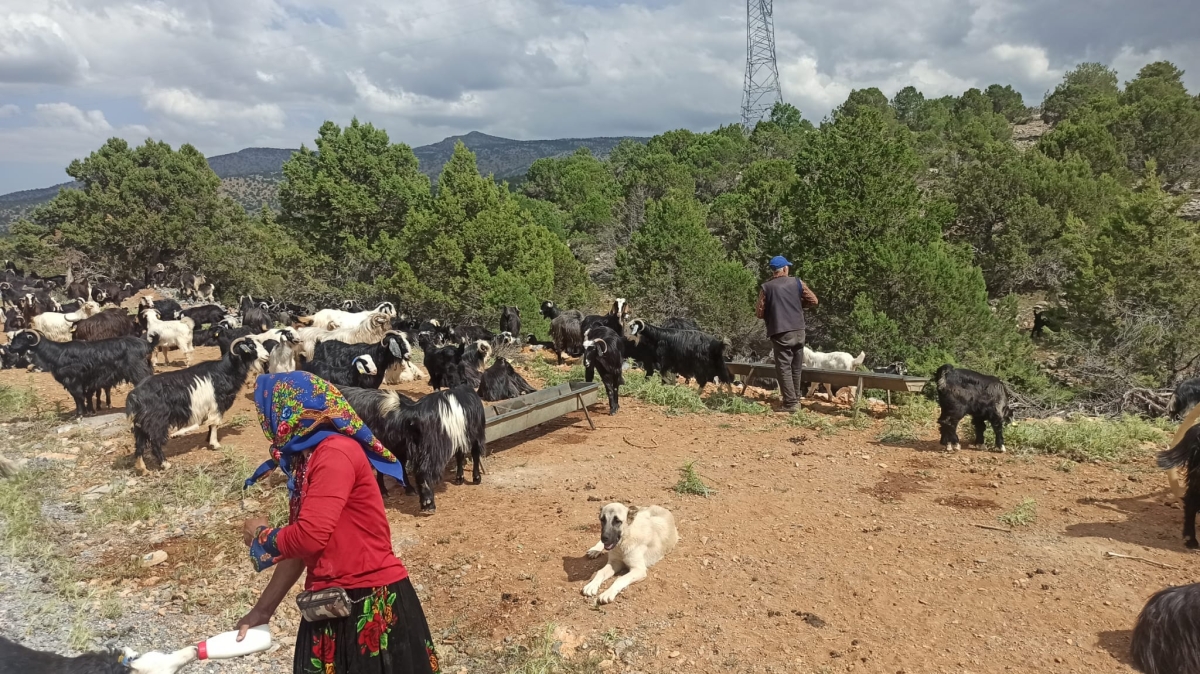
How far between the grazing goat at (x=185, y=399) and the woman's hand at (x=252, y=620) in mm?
6517

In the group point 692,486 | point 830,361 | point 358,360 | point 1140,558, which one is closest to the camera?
point 1140,558

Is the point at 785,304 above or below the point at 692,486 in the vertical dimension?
above

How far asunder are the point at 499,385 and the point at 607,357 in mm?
1679

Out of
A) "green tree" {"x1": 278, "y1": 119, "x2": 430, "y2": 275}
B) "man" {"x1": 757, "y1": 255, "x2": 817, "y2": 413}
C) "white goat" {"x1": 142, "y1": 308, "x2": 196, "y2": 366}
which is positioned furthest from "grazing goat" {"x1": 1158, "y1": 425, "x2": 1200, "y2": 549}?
"green tree" {"x1": 278, "y1": 119, "x2": 430, "y2": 275}

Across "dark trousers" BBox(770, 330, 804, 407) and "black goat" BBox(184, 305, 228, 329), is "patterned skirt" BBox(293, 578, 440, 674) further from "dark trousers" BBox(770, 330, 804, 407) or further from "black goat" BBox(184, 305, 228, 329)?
"black goat" BBox(184, 305, 228, 329)

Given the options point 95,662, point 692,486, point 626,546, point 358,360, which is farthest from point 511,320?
point 95,662

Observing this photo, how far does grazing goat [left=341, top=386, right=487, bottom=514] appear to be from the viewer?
6.55 m

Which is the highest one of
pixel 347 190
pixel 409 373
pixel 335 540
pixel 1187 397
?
pixel 347 190

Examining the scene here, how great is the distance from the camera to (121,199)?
3216 centimetres

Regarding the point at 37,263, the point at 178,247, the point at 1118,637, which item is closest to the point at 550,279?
the point at 1118,637

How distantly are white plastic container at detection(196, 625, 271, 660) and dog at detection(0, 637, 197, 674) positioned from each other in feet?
0.13

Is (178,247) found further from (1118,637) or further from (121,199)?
(1118,637)

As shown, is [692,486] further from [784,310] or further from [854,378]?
[854,378]

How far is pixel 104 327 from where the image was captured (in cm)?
1384
